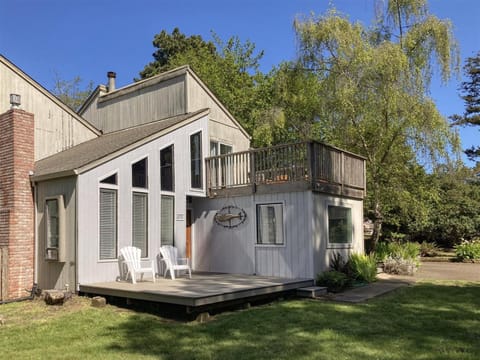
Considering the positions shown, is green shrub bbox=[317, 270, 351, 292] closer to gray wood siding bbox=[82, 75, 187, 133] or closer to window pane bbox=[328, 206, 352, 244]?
window pane bbox=[328, 206, 352, 244]

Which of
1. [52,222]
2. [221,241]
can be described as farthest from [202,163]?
[52,222]

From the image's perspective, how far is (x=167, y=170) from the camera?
459 inches

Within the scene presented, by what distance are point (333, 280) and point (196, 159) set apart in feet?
16.7

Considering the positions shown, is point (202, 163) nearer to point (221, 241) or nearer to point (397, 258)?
point (221, 241)

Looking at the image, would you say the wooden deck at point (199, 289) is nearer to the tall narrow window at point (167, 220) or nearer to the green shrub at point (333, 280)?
the green shrub at point (333, 280)

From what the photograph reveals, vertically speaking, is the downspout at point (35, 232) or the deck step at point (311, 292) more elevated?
the downspout at point (35, 232)

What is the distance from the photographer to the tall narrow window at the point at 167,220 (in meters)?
11.4

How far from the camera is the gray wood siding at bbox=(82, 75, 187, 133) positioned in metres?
13.6

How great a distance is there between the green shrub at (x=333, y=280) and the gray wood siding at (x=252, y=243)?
1.04ft

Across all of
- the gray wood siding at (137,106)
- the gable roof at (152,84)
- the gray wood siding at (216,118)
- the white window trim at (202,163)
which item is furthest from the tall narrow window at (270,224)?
the gable roof at (152,84)

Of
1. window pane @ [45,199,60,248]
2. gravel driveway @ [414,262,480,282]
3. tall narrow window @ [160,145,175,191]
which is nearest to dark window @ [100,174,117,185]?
window pane @ [45,199,60,248]

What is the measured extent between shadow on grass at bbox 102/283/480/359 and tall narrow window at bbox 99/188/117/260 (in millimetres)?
2410

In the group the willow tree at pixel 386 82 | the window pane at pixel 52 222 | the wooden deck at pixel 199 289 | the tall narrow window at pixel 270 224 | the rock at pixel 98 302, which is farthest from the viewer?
the willow tree at pixel 386 82

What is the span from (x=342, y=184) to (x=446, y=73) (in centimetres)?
533
